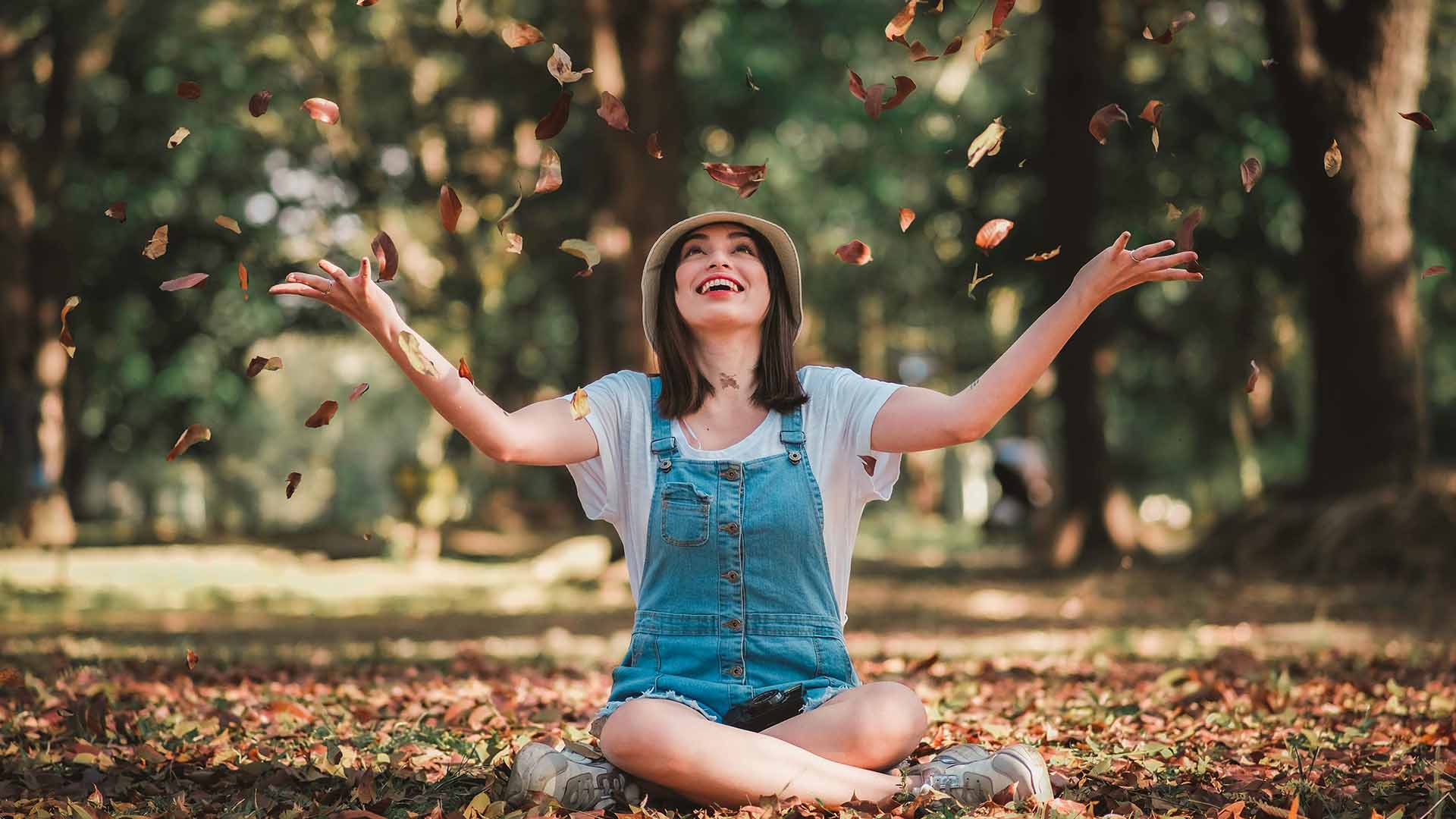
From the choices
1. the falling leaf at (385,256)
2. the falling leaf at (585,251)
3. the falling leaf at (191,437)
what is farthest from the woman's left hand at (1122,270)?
the falling leaf at (191,437)

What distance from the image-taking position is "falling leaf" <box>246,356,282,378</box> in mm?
3905

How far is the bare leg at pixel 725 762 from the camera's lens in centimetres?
369

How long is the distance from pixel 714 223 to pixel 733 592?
3.32ft

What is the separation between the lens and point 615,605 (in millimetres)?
12375

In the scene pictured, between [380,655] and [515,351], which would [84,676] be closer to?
[380,655]

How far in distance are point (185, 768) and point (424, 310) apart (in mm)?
22986

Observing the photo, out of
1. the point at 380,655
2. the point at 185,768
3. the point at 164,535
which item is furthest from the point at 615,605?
the point at 164,535

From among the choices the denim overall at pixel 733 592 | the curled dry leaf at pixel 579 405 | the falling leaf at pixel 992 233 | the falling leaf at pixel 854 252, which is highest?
the falling leaf at pixel 992 233

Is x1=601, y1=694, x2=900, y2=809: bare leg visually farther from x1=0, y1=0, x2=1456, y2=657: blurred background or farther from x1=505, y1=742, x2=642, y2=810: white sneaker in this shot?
x1=0, y1=0, x2=1456, y2=657: blurred background

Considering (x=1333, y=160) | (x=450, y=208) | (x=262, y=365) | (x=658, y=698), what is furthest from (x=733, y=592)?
(x=1333, y=160)

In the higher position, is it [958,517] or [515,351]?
[515,351]

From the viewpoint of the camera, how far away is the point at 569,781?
12.6 feet

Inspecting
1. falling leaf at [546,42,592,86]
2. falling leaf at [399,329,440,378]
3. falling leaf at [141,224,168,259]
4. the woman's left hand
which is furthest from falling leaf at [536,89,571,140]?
the woman's left hand

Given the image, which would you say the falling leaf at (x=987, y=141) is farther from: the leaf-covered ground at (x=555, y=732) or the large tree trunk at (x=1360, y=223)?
the large tree trunk at (x=1360, y=223)
